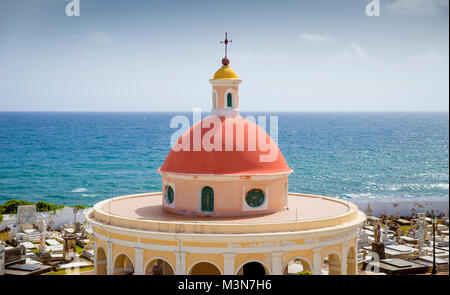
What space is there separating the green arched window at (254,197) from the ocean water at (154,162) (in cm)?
5643

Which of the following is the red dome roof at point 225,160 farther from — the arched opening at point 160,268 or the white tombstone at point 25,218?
the white tombstone at point 25,218

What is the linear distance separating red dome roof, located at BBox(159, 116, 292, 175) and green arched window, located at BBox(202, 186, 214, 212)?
2.75 ft

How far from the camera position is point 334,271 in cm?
2523

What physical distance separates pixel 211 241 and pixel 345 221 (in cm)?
635

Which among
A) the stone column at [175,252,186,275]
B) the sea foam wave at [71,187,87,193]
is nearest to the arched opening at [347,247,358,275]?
the stone column at [175,252,186,275]

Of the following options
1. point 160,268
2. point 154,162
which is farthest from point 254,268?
point 154,162

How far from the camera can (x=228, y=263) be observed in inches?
887

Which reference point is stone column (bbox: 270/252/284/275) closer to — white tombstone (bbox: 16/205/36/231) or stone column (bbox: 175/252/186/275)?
stone column (bbox: 175/252/186/275)

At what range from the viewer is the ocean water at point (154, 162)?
95.0 metres

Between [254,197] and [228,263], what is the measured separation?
396 centimetres

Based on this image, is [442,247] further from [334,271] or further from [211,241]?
[211,241]

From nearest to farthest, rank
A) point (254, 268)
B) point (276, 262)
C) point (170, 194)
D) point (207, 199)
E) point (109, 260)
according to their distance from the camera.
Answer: point (276, 262), point (109, 260), point (207, 199), point (254, 268), point (170, 194)

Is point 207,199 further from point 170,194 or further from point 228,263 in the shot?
point 228,263

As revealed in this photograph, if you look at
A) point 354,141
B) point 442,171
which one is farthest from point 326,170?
point 354,141
